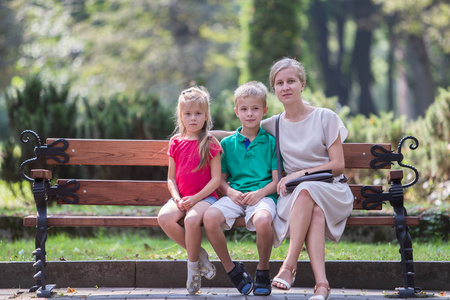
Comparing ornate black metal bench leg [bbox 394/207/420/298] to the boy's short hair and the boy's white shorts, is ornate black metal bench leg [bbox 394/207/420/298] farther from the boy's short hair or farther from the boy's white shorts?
the boy's short hair

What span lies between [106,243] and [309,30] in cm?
2750

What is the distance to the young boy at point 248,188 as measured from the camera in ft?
13.1

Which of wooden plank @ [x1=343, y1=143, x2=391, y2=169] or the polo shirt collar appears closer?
the polo shirt collar

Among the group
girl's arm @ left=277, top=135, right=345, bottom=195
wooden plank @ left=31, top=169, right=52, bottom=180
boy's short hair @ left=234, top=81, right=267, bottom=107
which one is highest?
boy's short hair @ left=234, top=81, right=267, bottom=107

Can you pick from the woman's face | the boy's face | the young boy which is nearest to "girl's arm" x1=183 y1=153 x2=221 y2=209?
the young boy

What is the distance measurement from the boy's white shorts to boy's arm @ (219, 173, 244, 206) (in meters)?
0.03

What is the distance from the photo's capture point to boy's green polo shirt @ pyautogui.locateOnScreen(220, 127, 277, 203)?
4.41 metres

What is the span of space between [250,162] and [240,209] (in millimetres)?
392

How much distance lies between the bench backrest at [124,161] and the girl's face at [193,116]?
1.42 ft

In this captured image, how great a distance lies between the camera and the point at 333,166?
4285mm

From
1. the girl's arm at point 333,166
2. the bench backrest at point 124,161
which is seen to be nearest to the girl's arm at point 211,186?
the girl's arm at point 333,166

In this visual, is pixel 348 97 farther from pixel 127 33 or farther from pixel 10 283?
pixel 10 283

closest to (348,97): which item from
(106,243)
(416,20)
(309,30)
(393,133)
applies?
(309,30)

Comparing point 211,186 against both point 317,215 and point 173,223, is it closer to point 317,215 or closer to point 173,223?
point 173,223
